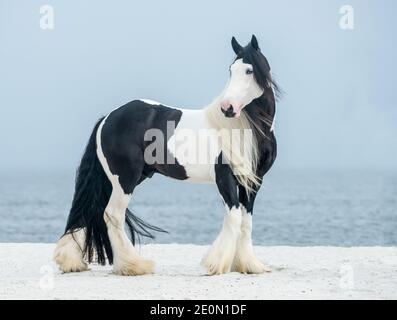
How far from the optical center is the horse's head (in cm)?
594

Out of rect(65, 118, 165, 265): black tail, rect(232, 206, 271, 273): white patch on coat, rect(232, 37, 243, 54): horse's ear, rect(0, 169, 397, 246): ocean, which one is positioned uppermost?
rect(232, 37, 243, 54): horse's ear

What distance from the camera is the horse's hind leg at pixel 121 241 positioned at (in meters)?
6.20

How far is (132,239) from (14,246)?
222 centimetres

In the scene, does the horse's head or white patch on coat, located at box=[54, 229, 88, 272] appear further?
white patch on coat, located at box=[54, 229, 88, 272]

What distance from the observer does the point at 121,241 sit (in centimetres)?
620

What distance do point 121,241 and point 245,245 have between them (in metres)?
0.94

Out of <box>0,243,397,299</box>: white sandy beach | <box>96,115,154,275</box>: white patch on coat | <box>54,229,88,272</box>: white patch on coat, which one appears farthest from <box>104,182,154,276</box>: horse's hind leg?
<box>54,229,88,272</box>: white patch on coat

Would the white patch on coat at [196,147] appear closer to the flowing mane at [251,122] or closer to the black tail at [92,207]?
the flowing mane at [251,122]

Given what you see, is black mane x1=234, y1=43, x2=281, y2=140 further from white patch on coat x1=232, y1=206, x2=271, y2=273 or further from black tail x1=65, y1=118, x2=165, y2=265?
black tail x1=65, y1=118, x2=165, y2=265

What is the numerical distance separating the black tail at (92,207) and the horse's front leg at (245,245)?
69 centimetres

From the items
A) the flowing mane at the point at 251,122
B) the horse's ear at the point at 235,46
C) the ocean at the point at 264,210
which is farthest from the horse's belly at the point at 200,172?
the ocean at the point at 264,210

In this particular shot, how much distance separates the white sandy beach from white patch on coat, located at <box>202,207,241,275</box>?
8 centimetres

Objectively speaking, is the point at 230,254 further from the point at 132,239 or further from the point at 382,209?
the point at 382,209

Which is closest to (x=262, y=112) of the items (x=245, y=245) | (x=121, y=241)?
(x=245, y=245)
